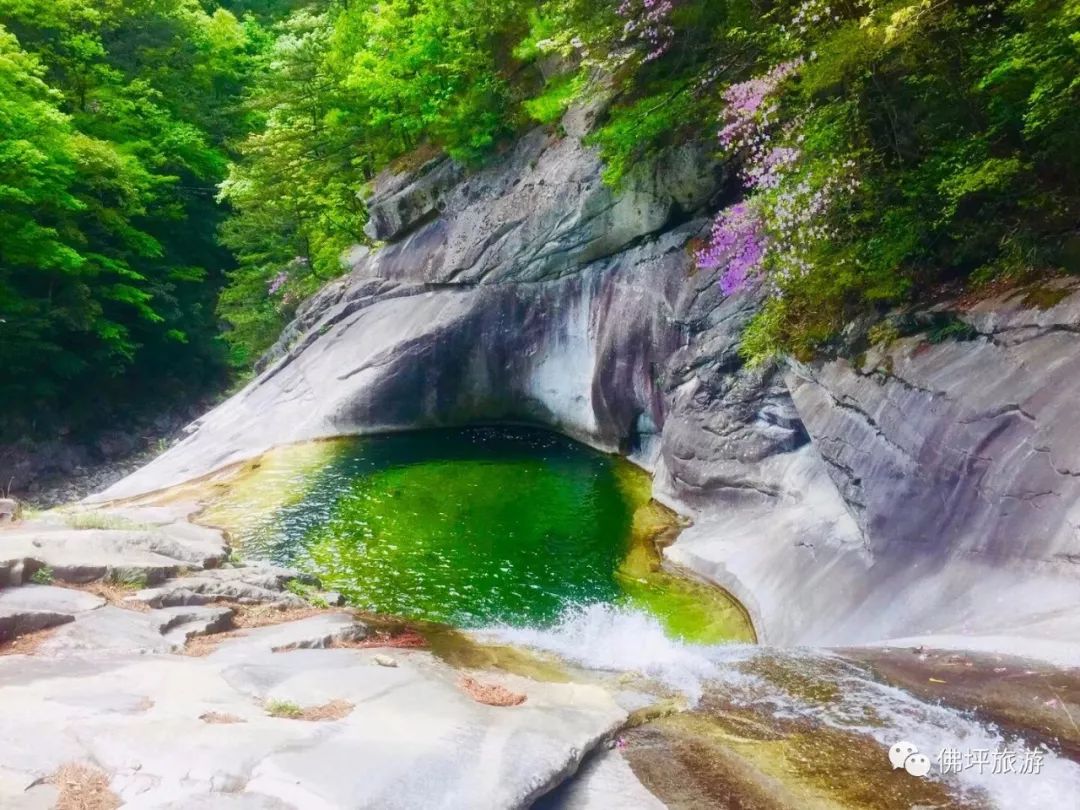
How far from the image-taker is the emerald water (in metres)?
10.4

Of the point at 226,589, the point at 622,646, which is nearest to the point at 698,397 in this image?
the point at 622,646

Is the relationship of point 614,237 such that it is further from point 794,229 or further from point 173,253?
point 173,253

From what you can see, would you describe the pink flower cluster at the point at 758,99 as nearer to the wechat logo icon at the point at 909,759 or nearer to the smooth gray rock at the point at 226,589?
the wechat logo icon at the point at 909,759

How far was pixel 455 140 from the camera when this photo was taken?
1970 centimetres

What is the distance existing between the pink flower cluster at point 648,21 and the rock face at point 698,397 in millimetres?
2408

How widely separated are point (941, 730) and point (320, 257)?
2314 centimetres

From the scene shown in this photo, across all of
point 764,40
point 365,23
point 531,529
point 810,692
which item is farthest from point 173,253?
point 810,692

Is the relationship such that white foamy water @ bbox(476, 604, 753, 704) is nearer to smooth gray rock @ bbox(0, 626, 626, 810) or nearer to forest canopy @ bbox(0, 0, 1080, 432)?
smooth gray rock @ bbox(0, 626, 626, 810)

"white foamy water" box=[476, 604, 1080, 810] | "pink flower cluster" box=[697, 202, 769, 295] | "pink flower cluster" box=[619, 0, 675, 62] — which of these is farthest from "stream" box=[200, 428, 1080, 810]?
"pink flower cluster" box=[619, 0, 675, 62]

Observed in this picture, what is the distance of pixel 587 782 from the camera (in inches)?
169

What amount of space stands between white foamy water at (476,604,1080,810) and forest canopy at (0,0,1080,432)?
4.94 m

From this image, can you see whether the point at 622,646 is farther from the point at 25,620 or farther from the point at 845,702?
the point at 25,620

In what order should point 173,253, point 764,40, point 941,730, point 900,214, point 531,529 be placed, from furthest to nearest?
point 173,253 → point 531,529 → point 764,40 → point 900,214 → point 941,730

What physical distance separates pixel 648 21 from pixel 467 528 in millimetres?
9447
